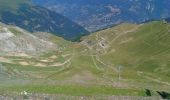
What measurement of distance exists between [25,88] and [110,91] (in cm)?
833

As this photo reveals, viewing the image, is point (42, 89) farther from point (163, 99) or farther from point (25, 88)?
point (163, 99)

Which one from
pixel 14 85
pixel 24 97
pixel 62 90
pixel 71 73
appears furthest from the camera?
pixel 71 73

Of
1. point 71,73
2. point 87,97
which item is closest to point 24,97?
point 87,97

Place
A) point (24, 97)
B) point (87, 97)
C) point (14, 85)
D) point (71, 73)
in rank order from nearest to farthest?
point (24, 97) → point (87, 97) → point (14, 85) → point (71, 73)

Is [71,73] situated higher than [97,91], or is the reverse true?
[71,73]

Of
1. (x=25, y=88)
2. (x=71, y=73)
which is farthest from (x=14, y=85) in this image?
(x=71, y=73)

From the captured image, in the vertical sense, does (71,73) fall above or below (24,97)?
above

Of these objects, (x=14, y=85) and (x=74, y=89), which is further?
(x=14, y=85)

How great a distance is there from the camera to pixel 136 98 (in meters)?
45.3

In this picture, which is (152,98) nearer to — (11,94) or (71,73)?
(11,94)

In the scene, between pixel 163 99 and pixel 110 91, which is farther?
pixel 110 91

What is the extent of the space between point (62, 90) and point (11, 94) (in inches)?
324

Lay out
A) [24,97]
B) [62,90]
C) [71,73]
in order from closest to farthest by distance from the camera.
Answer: [24,97], [62,90], [71,73]

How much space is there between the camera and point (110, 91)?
51312 millimetres
